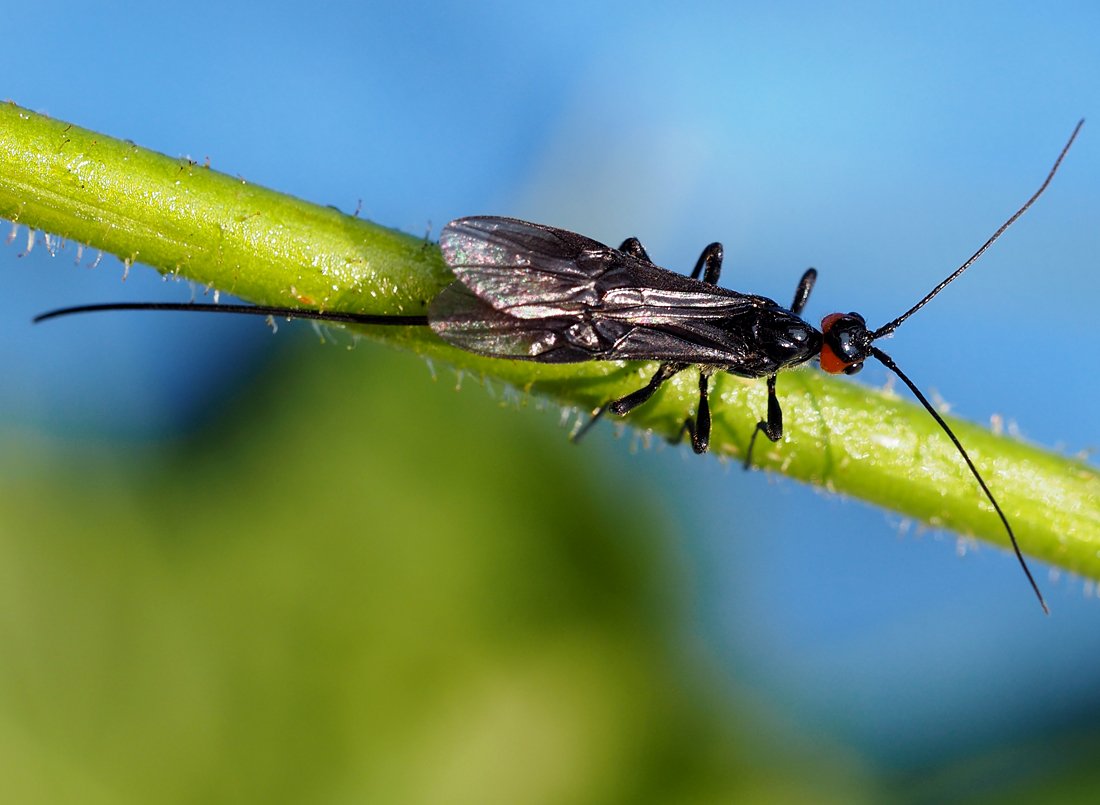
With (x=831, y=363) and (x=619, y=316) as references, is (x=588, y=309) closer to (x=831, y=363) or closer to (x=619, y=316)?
(x=619, y=316)

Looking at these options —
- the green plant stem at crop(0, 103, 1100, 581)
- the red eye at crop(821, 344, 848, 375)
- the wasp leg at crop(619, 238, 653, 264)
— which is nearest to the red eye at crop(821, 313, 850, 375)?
the red eye at crop(821, 344, 848, 375)

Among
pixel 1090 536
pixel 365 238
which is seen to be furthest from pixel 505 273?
pixel 1090 536

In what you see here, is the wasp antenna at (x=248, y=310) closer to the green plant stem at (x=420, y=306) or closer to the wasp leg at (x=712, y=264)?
the green plant stem at (x=420, y=306)

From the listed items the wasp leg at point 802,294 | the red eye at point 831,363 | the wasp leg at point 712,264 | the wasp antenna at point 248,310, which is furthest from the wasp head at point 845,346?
the wasp antenna at point 248,310

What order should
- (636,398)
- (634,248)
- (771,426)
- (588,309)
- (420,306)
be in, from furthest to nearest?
1. (634,248)
2. (588,309)
3. (636,398)
4. (771,426)
5. (420,306)

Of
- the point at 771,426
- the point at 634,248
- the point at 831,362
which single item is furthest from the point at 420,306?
→ the point at 831,362

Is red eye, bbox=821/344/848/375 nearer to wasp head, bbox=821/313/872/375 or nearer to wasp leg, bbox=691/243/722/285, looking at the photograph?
wasp head, bbox=821/313/872/375
